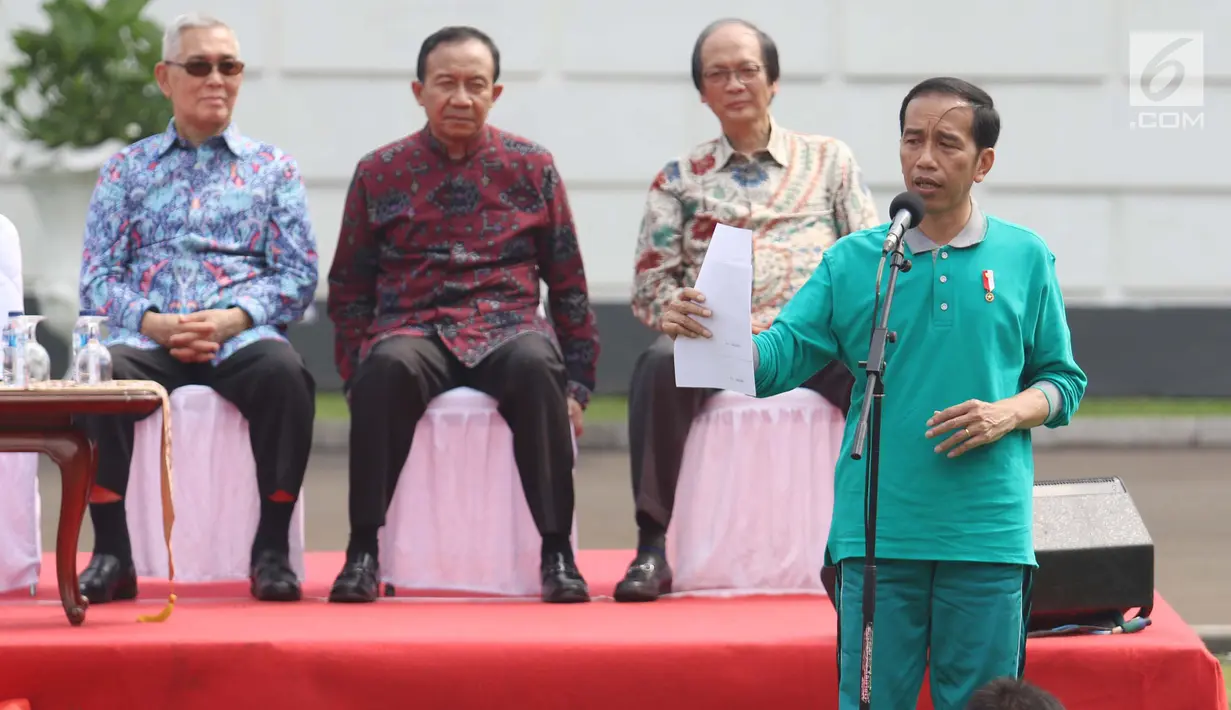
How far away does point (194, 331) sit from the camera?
4914 mm

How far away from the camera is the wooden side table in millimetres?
4328

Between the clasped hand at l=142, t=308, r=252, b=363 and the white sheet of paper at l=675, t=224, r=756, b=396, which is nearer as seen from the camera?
the white sheet of paper at l=675, t=224, r=756, b=396

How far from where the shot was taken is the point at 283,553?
16.0 ft

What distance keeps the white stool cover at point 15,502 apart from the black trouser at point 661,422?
1.62 meters

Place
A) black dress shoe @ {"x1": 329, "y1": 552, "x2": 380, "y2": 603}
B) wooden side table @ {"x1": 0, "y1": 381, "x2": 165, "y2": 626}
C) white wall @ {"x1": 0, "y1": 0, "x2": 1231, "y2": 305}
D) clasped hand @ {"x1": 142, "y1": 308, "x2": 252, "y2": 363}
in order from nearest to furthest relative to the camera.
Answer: wooden side table @ {"x1": 0, "y1": 381, "x2": 165, "y2": 626} < black dress shoe @ {"x1": 329, "y1": 552, "x2": 380, "y2": 603} < clasped hand @ {"x1": 142, "y1": 308, "x2": 252, "y2": 363} < white wall @ {"x1": 0, "y1": 0, "x2": 1231, "y2": 305}

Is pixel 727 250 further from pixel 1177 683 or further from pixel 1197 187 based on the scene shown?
pixel 1197 187

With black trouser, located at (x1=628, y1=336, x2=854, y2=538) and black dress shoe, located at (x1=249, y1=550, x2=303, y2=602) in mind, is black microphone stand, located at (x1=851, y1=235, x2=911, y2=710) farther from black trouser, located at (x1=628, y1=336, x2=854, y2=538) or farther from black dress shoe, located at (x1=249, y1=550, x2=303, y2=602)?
black dress shoe, located at (x1=249, y1=550, x2=303, y2=602)

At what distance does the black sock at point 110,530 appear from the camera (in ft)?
15.8

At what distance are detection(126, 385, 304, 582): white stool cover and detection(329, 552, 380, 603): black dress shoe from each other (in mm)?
284

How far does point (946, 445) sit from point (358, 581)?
6.59 ft

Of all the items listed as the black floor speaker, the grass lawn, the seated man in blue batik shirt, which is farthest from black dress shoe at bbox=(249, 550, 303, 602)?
the grass lawn

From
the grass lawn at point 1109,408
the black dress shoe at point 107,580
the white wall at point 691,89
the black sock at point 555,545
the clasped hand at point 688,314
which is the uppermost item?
the white wall at point 691,89

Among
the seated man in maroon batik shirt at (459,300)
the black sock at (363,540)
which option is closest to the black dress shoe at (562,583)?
the seated man in maroon batik shirt at (459,300)

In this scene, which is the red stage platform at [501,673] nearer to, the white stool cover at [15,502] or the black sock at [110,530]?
the black sock at [110,530]
